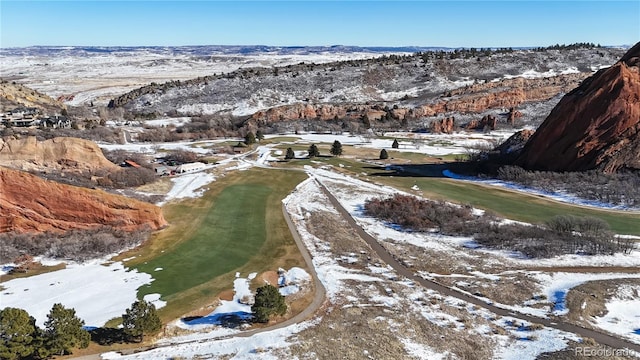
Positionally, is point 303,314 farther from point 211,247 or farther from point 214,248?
point 211,247

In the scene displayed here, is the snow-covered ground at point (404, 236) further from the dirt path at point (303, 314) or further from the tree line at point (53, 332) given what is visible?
the tree line at point (53, 332)

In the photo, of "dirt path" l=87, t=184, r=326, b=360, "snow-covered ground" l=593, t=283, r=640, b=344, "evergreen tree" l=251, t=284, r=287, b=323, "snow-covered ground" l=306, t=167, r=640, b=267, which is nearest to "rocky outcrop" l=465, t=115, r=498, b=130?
"snow-covered ground" l=306, t=167, r=640, b=267

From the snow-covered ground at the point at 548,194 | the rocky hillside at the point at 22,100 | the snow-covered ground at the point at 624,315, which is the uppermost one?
the rocky hillside at the point at 22,100

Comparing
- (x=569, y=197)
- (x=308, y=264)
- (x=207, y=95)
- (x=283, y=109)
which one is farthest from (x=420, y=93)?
(x=308, y=264)

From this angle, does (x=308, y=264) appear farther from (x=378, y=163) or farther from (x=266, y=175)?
(x=378, y=163)

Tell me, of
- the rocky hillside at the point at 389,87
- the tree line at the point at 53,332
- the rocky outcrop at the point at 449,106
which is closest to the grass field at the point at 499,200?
the tree line at the point at 53,332
